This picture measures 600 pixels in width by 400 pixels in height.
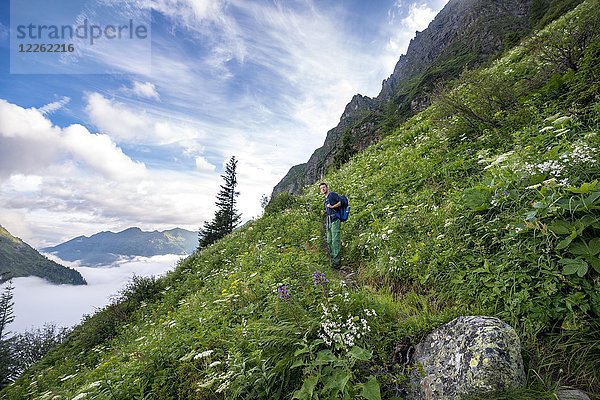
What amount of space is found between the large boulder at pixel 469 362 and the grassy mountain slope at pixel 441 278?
0.19 metres

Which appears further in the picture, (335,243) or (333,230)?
(333,230)

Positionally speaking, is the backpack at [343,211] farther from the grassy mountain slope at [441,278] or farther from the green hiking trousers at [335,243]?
the grassy mountain slope at [441,278]

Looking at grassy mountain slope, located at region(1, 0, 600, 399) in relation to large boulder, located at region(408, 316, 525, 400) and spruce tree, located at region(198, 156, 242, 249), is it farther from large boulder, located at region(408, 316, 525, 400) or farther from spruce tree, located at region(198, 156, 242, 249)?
spruce tree, located at region(198, 156, 242, 249)

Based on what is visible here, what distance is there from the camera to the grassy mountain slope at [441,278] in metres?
3.04

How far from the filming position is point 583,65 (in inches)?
261

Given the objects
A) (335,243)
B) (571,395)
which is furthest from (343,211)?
(571,395)

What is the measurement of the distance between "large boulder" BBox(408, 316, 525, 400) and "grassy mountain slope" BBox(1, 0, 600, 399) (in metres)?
0.19

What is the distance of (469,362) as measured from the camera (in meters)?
2.84

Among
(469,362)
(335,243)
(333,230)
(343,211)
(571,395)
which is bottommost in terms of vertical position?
(571,395)

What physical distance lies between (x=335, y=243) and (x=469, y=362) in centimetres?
513

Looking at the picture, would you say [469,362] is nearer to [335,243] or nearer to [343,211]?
[335,243]

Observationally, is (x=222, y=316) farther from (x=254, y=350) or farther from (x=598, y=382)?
(x=598, y=382)

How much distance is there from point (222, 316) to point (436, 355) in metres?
3.95

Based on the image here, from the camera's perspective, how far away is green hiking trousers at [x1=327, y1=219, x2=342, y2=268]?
25.0 feet
